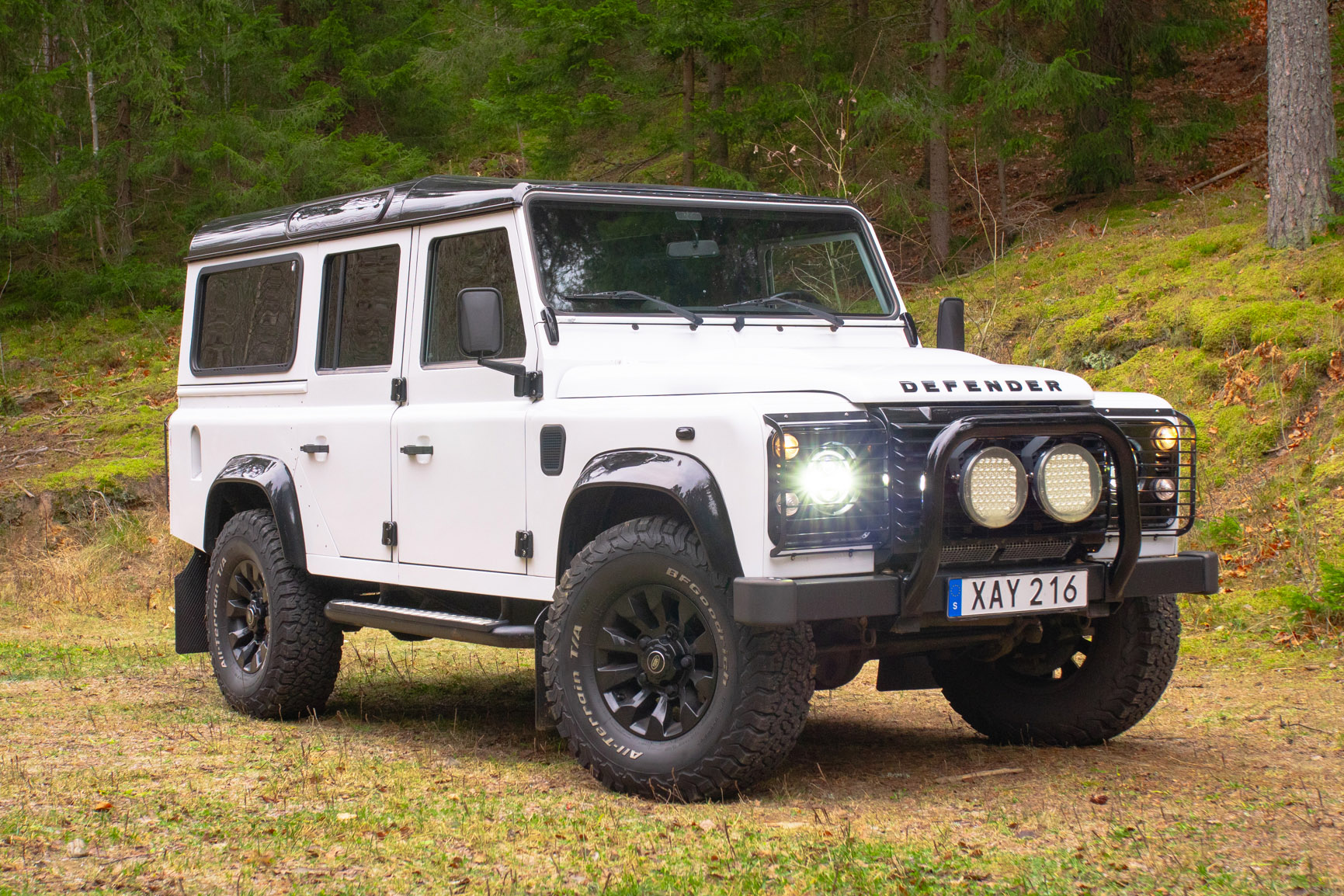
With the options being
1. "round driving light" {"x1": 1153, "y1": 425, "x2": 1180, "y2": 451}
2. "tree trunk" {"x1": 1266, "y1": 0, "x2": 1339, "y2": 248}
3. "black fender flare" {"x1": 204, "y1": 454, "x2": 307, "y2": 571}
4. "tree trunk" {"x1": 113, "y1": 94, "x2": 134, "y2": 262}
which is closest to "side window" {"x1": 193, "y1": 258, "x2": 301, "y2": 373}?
"black fender flare" {"x1": 204, "y1": 454, "x2": 307, "y2": 571}

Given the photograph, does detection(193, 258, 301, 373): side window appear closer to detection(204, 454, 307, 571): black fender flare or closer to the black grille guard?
detection(204, 454, 307, 571): black fender flare

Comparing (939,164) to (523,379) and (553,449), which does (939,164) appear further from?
(553,449)

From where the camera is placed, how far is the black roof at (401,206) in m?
5.56

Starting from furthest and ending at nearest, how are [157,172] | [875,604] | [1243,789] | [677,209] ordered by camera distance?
[157,172] < [677,209] < [1243,789] < [875,604]

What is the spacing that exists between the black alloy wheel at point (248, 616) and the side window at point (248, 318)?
1029mm

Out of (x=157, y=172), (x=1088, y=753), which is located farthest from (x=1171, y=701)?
(x=157, y=172)

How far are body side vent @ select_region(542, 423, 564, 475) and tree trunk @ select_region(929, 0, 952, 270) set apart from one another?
1152cm

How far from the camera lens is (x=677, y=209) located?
225 inches

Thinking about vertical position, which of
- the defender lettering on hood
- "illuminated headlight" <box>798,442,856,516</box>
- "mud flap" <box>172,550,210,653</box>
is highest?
the defender lettering on hood

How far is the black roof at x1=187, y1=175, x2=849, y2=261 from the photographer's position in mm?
5562

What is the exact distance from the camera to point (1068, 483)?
453cm

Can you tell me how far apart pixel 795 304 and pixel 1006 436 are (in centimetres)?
160

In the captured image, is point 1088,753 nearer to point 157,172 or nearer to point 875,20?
point 875,20

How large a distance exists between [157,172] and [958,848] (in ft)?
63.3
